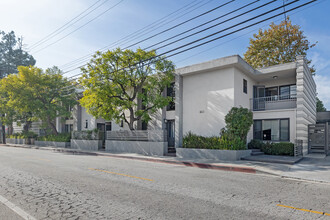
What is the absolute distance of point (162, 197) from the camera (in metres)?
5.74

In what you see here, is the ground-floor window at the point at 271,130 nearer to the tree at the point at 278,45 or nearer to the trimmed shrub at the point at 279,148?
the trimmed shrub at the point at 279,148

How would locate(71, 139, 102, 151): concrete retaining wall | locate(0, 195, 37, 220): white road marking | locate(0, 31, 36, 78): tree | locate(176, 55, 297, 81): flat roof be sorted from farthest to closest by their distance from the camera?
locate(0, 31, 36, 78): tree, locate(71, 139, 102, 151): concrete retaining wall, locate(176, 55, 297, 81): flat roof, locate(0, 195, 37, 220): white road marking

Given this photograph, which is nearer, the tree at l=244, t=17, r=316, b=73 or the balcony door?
the balcony door

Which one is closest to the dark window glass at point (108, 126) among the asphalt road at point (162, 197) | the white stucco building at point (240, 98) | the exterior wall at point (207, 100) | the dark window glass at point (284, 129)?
the white stucco building at point (240, 98)

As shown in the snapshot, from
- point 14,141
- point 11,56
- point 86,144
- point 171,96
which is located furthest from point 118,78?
point 11,56

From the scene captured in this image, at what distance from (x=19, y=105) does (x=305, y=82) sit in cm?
2942

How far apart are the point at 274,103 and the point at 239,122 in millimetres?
6249

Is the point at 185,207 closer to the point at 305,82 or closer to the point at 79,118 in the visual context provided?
the point at 305,82

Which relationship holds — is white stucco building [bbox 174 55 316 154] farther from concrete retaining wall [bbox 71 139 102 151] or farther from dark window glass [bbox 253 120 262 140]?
concrete retaining wall [bbox 71 139 102 151]

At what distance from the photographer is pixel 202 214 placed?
15.1 ft

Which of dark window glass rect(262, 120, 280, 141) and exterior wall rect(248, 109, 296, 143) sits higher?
exterior wall rect(248, 109, 296, 143)

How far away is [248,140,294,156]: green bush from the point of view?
1482cm

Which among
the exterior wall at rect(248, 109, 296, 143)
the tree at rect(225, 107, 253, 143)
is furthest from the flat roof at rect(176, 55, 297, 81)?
the tree at rect(225, 107, 253, 143)

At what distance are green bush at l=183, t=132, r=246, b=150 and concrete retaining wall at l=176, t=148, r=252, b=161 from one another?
306mm
